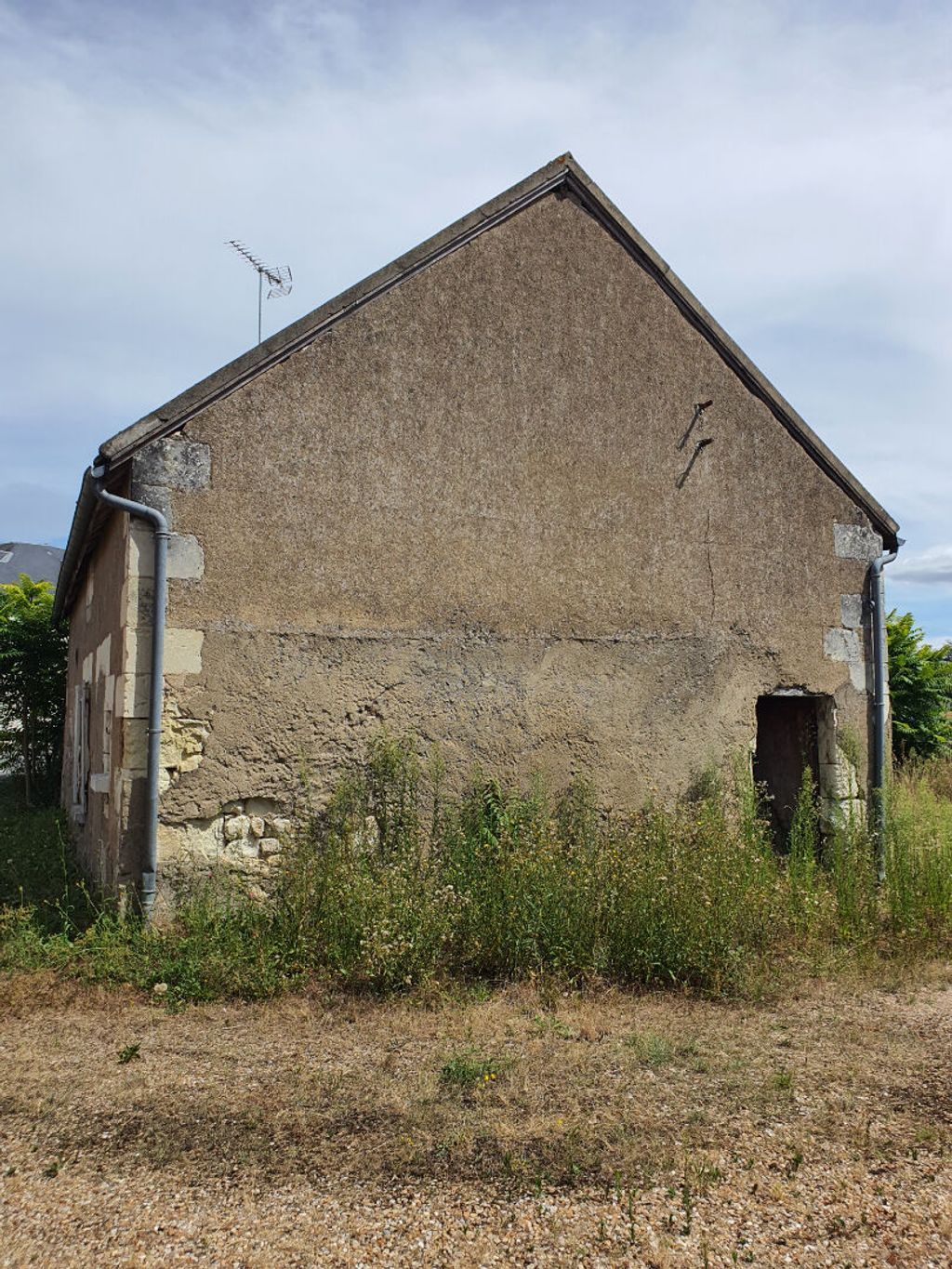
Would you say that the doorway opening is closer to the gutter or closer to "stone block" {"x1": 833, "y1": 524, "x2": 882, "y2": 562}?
the gutter

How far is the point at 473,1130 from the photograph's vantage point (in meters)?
3.78

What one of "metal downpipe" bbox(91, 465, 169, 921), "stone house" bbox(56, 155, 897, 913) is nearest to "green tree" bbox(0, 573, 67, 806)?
"stone house" bbox(56, 155, 897, 913)

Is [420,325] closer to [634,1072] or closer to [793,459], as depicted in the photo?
[793,459]

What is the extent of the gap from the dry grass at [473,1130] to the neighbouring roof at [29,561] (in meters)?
21.0

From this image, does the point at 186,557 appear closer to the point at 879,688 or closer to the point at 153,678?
the point at 153,678

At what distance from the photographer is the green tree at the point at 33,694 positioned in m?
13.7

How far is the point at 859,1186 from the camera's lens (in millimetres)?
3426

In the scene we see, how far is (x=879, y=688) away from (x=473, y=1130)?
20.0 feet

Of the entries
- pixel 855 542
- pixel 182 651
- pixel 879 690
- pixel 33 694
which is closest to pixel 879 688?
pixel 879 690

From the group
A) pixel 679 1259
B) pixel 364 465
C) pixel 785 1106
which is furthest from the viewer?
pixel 364 465

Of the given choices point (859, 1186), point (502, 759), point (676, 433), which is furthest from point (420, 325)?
point (859, 1186)

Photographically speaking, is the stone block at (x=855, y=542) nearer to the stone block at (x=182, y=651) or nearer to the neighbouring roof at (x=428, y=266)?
the neighbouring roof at (x=428, y=266)

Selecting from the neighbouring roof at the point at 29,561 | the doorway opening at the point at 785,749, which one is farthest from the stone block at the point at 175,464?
the neighbouring roof at the point at 29,561

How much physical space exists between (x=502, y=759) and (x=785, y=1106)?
11.3 feet
